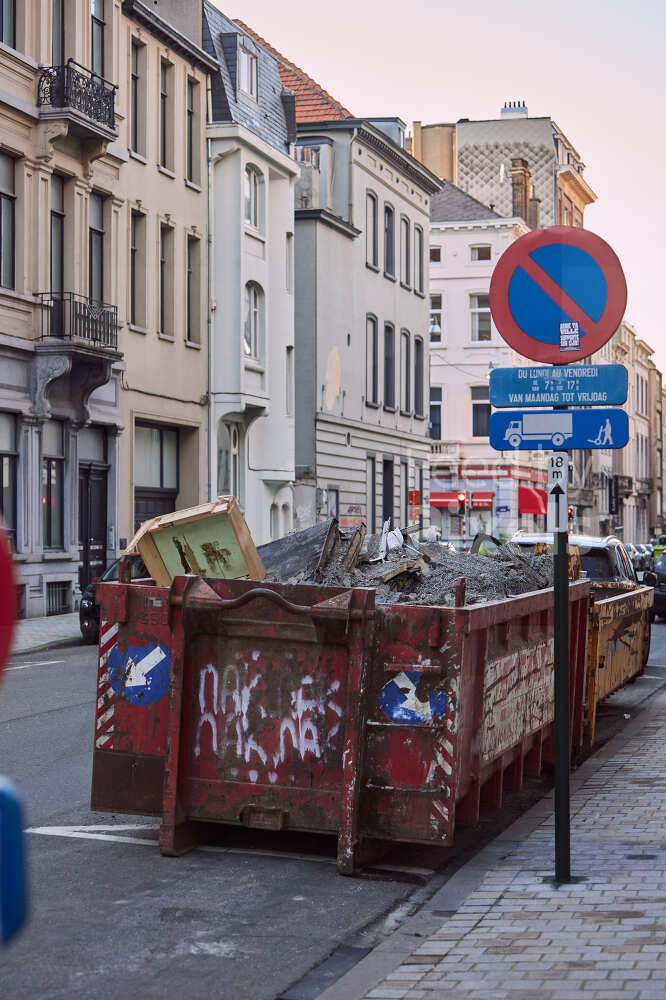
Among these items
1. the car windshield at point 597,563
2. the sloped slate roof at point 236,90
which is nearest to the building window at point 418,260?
the sloped slate roof at point 236,90

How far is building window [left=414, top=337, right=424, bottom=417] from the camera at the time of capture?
53062 millimetres

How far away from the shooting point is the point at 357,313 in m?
46.0

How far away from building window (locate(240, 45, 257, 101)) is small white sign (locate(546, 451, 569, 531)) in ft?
102

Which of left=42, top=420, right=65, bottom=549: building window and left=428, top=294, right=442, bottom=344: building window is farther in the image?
left=428, top=294, right=442, bottom=344: building window

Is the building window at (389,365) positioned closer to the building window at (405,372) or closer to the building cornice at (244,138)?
the building window at (405,372)

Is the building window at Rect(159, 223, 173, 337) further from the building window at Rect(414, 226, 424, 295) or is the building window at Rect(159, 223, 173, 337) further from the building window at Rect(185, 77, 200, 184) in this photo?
the building window at Rect(414, 226, 424, 295)

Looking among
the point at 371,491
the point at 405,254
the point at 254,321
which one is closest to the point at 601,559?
the point at 254,321

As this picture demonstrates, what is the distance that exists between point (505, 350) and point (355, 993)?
63.9m

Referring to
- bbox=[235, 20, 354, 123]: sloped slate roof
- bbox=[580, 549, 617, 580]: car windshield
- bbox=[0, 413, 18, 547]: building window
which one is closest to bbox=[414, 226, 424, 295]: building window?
bbox=[235, 20, 354, 123]: sloped slate roof

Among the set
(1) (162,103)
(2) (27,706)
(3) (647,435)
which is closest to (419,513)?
(1) (162,103)

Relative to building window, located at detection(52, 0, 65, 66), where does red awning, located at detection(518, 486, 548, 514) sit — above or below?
below

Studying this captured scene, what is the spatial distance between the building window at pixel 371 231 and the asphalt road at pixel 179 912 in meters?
39.0

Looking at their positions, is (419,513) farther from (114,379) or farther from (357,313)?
(114,379)

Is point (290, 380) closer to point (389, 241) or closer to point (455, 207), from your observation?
point (389, 241)
